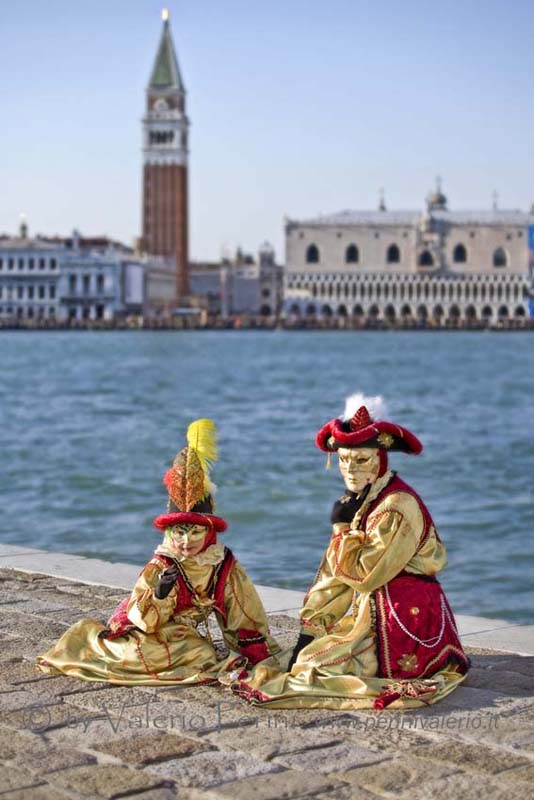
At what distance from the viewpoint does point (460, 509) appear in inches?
456

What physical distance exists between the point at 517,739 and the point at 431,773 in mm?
303

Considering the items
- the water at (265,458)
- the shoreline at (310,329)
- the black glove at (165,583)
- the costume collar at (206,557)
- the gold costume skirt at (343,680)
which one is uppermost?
the costume collar at (206,557)

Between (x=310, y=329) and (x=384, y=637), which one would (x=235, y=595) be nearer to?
(x=384, y=637)

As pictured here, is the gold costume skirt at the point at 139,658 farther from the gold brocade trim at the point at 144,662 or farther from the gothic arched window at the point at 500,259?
the gothic arched window at the point at 500,259

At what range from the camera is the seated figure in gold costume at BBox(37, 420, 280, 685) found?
12.8 ft

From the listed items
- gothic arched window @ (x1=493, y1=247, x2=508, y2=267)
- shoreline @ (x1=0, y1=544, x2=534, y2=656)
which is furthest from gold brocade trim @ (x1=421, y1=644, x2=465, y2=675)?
gothic arched window @ (x1=493, y1=247, x2=508, y2=267)

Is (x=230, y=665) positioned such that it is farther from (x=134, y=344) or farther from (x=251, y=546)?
(x=134, y=344)

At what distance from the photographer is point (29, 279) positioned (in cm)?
8375

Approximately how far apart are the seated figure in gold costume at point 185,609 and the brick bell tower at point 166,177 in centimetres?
7873

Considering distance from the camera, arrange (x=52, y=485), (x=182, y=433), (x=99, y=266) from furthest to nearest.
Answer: (x=99, y=266)
(x=182, y=433)
(x=52, y=485)

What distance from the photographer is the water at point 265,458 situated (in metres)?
9.49

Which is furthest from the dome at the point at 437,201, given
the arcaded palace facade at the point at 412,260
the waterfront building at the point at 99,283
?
the waterfront building at the point at 99,283

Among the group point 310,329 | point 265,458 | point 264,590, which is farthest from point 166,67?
point 264,590

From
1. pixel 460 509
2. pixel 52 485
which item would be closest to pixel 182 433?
pixel 52 485
